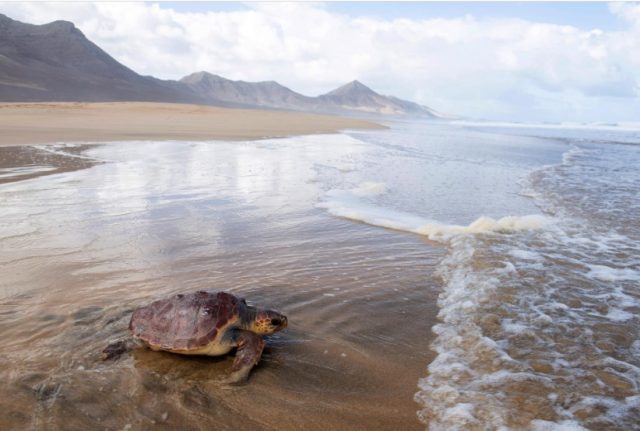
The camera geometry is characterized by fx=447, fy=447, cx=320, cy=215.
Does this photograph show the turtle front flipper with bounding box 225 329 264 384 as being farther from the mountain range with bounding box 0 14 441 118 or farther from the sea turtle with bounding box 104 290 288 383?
the mountain range with bounding box 0 14 441 118

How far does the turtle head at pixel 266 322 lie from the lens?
317cm

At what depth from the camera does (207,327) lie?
304 centimetres

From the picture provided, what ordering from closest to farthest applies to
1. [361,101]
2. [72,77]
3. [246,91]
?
[72,77], [246,91], [361,101]

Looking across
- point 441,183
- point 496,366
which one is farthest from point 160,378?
point 441,183

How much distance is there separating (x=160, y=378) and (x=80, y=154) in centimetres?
1197

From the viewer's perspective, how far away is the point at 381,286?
454 cm

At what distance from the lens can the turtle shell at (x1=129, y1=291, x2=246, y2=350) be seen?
304cm

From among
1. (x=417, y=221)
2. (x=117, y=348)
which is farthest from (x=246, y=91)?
(x=117, y=348)

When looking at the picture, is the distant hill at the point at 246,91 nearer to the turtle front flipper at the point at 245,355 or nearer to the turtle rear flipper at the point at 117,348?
the turtle rear flipper at the point at 117,348

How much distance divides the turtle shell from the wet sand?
171 mm

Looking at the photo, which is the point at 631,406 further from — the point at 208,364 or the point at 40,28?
the point at 40,28

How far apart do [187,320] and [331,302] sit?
1441 mm

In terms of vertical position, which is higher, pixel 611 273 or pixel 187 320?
pixel 187 320

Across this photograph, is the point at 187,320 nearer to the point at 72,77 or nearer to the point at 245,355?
the point at 245,355
